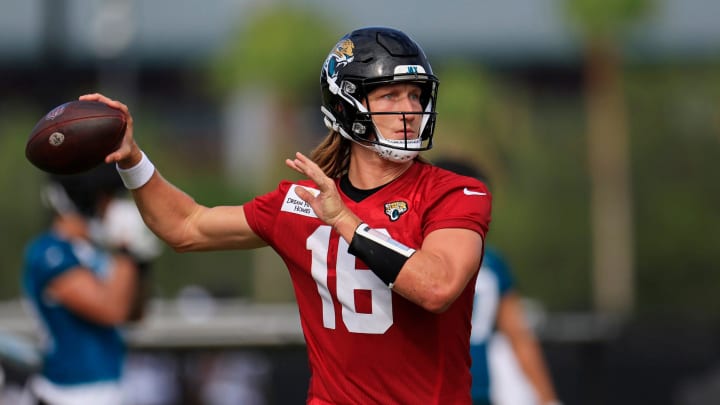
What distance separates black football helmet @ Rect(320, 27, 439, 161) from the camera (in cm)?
402

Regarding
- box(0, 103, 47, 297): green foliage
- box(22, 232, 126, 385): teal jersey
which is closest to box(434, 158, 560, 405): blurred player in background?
box(22, 232, 126, 385): teal jersey

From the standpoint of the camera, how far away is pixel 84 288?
19.6 ft

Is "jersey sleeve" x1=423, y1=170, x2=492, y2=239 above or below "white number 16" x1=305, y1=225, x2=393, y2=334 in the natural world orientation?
above

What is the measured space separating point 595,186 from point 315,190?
39.2m

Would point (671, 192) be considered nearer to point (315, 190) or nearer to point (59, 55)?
point (59, 55)

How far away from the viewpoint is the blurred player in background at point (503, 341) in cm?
616

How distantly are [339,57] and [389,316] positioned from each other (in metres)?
0.92

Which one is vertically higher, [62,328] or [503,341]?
[62,328]

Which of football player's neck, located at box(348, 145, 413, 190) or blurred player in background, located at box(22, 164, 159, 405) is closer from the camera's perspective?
football player's neck, located at box(348, 145, 413, 190)

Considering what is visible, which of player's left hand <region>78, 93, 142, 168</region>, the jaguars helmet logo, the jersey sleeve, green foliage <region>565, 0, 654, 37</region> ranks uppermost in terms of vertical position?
the jaguars helmet logo

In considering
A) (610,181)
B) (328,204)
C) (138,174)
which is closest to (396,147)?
(328,204)

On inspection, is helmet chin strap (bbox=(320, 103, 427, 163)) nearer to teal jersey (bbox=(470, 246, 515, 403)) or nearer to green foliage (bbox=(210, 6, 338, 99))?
teal jersey (bbox=(470, 246, 515, 403))

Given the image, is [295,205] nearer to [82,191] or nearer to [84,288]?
[84,288]

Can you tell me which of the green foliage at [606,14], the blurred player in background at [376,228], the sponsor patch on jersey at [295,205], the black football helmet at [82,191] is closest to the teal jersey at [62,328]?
the black football helmet at [82,191]
